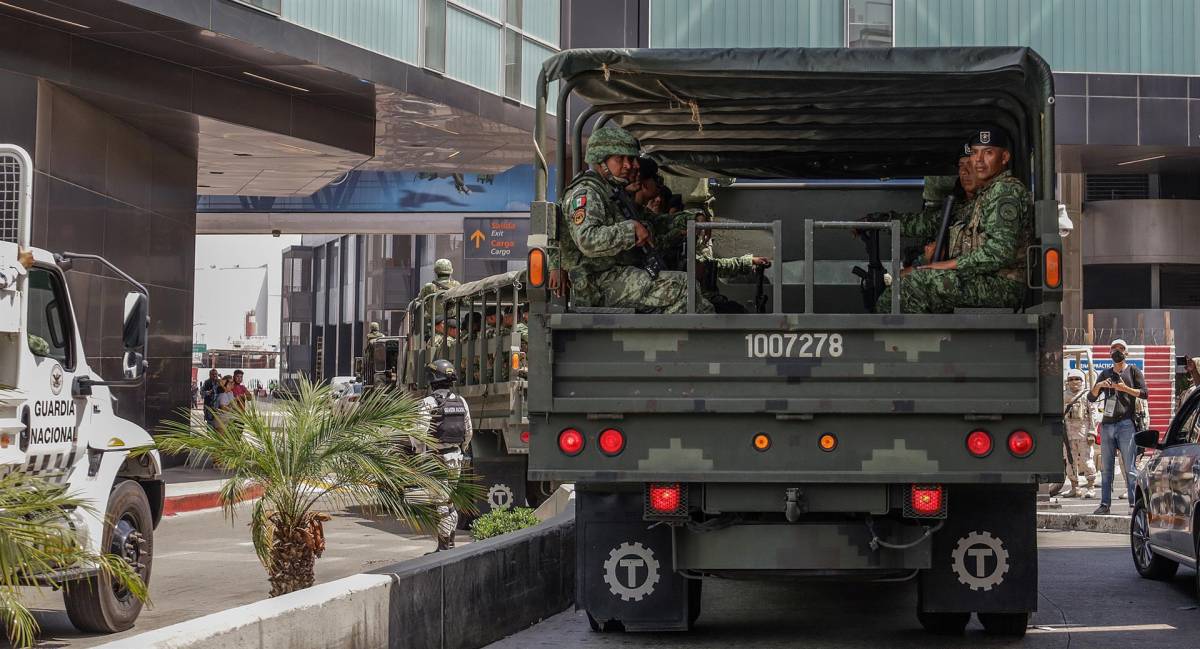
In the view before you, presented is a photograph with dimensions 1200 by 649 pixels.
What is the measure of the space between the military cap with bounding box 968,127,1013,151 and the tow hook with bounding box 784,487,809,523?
8.42 feet

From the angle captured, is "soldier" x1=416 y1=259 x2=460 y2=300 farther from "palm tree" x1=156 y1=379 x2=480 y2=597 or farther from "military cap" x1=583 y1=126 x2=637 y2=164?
"military cap" x1=583 y1=126 x2=637 y2=164

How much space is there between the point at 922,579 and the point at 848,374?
3.99 feet

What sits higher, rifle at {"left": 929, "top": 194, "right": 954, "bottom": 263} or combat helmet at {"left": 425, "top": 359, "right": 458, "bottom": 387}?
rifle at {"left": 929, "top": 194, "right": 954, "bottom": 263}

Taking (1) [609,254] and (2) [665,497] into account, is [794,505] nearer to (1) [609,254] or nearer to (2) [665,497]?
(2) [665,497]

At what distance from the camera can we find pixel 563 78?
303 inches

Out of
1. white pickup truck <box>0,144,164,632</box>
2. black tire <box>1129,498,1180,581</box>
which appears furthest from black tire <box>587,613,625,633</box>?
black tire <box>1129,498,1180,581</box>

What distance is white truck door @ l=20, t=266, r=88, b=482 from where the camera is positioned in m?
7.87

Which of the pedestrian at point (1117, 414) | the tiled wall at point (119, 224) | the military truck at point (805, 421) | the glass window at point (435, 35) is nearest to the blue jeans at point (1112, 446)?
the pedestrian at point (1117, 414)

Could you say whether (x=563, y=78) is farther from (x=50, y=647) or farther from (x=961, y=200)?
(x=50, y=647)

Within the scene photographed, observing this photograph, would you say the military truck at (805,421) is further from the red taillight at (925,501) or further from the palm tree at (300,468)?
the palm tree at (300,468)

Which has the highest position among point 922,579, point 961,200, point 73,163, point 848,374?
point 73,163

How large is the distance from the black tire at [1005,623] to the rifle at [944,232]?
204 cm

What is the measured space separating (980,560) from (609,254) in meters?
2.43

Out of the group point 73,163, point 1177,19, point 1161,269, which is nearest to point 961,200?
point 73,163
